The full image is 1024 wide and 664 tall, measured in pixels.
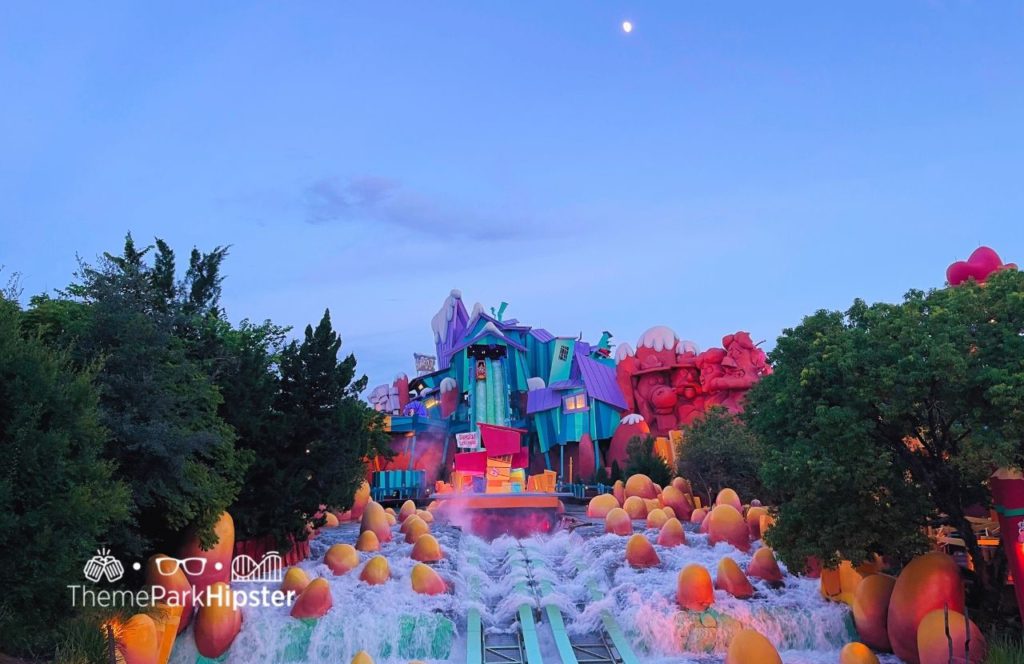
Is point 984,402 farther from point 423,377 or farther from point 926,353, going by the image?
point 423,377

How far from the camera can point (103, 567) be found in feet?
38.5

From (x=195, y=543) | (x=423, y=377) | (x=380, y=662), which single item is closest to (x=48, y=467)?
(x=195, y=543)

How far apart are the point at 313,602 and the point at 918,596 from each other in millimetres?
10754

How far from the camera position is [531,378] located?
4606cm

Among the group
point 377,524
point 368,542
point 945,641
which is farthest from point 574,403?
point 945,641

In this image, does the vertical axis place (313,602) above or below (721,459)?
below

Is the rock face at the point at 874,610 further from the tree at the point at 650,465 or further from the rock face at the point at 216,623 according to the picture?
the tree at the point at 650,465

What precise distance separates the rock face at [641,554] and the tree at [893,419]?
4.79 meters

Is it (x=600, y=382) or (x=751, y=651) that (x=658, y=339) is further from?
(x=751, y=651)

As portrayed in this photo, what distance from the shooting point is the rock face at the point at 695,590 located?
14438mm

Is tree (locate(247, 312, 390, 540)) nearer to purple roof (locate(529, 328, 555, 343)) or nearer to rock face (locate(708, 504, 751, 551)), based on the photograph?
rock face (locate(708, 504, 751, 551))

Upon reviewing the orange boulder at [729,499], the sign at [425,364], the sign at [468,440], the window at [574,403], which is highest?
the sign at [425,364]

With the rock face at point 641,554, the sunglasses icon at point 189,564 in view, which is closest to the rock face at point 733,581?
the rock face at point 641,554

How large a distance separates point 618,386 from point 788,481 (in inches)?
1210
